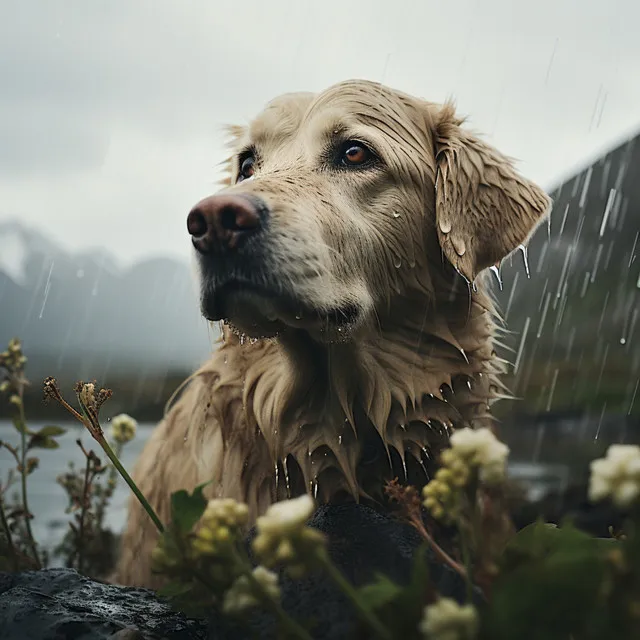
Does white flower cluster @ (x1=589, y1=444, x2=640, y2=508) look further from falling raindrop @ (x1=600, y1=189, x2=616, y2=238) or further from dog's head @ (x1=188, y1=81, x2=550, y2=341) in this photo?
falling raindrop @ (x1=600, y1=189, x2=616, y2=238)

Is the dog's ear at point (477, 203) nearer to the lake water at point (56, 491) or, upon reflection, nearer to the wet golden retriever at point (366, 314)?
the wet golden retriever at point (366, 314)

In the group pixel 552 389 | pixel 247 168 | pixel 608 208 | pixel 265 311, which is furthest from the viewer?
pixel 608 208

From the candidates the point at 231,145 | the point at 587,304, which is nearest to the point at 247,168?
the point at 231,145

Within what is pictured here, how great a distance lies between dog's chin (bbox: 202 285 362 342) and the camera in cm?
A: 205

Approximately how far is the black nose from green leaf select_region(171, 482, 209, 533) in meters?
1.08

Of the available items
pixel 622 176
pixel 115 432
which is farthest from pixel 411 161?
pixel 622 176

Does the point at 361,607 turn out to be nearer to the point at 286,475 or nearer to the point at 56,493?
the point at 286,475

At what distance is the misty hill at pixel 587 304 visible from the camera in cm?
753

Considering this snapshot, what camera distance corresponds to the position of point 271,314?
2.10 m

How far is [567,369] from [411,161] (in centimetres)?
645

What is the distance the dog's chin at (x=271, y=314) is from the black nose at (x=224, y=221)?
0.14 m

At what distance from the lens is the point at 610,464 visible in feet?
2.33

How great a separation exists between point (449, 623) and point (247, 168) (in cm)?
236

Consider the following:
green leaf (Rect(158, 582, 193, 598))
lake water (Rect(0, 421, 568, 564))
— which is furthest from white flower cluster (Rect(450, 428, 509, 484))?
lake water (Rect(0, 421, 568, 564))
